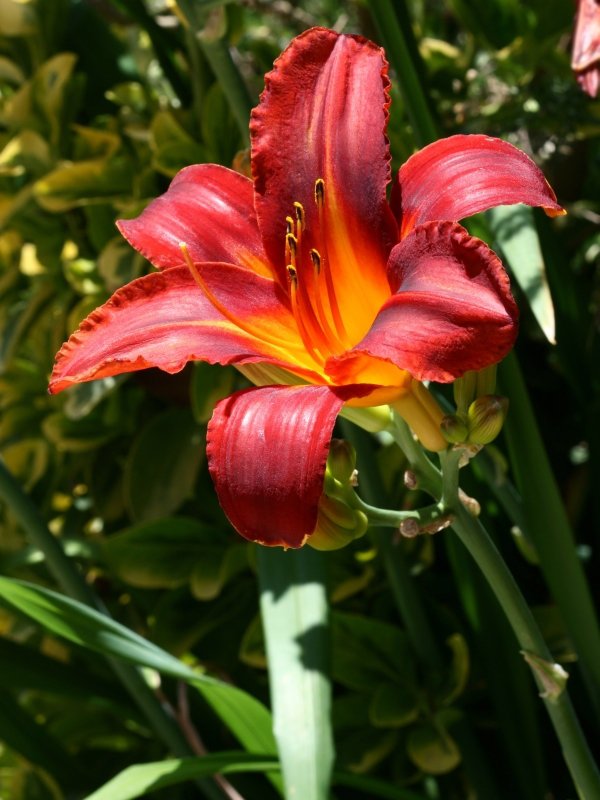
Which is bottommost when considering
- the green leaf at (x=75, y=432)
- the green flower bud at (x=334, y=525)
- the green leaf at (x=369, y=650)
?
the green leaf at (x=369, y=650)

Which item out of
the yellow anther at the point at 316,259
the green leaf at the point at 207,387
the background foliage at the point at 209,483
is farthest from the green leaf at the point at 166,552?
the yellow anther at the point at 316,259

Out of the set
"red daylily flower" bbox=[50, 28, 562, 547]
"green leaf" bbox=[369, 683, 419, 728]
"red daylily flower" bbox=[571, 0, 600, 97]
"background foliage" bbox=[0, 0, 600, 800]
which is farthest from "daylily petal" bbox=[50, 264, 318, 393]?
"green leaf" bbox=[369, 683, 419, 728]

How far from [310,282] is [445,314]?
142 mm

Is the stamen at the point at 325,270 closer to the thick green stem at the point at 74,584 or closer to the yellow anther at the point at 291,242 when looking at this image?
the yellow anther at the point at 291,242

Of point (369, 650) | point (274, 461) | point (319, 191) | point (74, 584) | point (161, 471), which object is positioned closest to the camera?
point (274, 461)

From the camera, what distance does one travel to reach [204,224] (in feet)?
1.82

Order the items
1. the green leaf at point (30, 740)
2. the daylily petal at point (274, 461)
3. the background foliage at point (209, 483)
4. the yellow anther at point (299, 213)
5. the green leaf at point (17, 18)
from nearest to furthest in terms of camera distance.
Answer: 1. the daylily petal at point (274, 461)
2. the yellow anther at point (299, 213)
3. the background foliage at point (209, 483)
4. the green leaf at point (30, 740)
5. the green leaf at point (17, 18)

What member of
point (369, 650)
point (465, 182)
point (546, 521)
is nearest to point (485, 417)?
point (465, 182)

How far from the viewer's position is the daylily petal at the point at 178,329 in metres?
0.47

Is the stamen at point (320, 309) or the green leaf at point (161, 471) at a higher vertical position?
the stamen at point (320, 309)

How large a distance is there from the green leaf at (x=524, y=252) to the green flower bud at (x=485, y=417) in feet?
0.56

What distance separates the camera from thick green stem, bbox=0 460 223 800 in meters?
0.72

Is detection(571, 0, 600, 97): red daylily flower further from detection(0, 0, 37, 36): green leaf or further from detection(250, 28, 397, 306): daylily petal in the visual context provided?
detection(0, 0, 37, 36): green leaf

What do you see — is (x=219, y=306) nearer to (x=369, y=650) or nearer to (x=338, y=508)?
(x=338, y=508)
